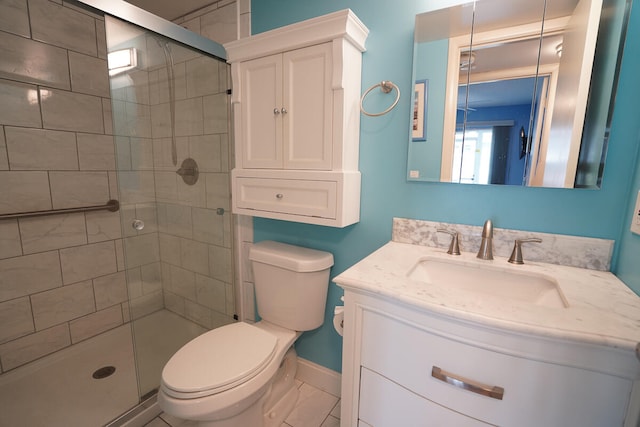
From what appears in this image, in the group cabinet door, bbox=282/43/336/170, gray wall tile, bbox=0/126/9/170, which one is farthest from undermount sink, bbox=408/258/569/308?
gray wall tile, bbox=0/126/9/170

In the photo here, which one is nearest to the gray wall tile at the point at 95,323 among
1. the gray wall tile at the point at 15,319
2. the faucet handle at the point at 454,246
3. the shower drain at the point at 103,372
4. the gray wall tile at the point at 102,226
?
the gray wall tile at the point at 15,319

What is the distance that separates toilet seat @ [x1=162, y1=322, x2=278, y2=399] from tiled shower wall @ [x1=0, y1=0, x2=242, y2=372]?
65 centimetres

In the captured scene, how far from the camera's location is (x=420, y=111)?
114 centimetres

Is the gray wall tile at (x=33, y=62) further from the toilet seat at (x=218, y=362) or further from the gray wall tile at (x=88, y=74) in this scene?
the toilet seat at (x=218, y=362)

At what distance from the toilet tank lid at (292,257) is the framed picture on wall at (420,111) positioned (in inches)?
26.4

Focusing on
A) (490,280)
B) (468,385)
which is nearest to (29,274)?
(468,385)

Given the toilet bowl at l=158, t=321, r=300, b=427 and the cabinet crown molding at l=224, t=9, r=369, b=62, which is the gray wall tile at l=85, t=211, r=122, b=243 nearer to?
the toilet bowl at l=158, t=321, r=300, b=427

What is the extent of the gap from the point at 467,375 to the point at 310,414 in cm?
101

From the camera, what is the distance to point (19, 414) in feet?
4.24

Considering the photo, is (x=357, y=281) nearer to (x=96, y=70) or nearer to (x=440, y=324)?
(x=440, y=324)

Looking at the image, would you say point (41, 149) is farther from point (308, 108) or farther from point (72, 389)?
point (308, 108)

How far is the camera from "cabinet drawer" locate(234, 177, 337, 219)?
1202 millimetres

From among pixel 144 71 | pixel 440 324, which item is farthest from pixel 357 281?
pixel 144 71

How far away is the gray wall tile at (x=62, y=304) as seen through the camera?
1597 millimetres
